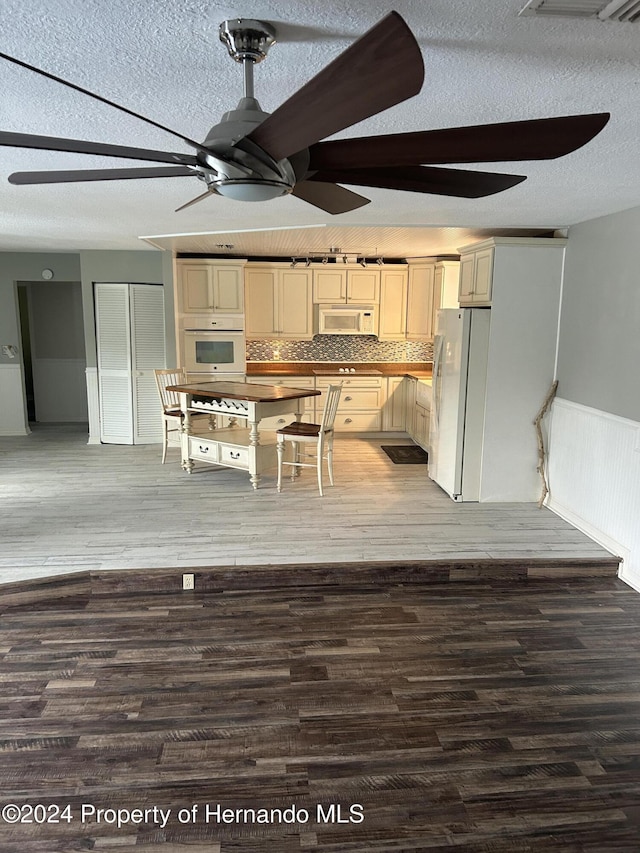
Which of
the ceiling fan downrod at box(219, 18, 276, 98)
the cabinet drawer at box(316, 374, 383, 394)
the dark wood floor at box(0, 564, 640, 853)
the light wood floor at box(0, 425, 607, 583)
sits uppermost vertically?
the ceiling fan downrod at box(219, 18, 276, 98)

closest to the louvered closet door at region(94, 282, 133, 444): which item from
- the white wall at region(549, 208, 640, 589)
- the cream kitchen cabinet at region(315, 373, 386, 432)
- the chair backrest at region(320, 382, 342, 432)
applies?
the cream kitchen cabinet at region(315, 373, 386, 432)

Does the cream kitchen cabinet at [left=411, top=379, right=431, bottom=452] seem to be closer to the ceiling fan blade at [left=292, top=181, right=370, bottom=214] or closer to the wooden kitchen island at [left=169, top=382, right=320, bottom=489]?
the wooden kitchen island at [left=169, top=382, right=320, bottom=489]

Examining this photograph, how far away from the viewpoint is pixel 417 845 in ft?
6.48

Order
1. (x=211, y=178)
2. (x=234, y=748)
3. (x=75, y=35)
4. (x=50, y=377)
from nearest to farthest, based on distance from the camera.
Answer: (x=211, y=178)
(x=75, y=35)
(x=234, y=748)
(x=50, y=377)

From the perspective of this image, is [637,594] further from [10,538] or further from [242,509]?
[10,538]

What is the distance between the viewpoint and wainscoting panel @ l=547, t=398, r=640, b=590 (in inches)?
155

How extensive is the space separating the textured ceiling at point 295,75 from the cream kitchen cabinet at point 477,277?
3.53 feet

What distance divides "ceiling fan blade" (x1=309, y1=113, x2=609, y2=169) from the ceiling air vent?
1.05ft

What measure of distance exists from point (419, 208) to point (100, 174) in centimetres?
292

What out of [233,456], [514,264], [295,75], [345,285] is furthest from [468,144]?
[345,285]

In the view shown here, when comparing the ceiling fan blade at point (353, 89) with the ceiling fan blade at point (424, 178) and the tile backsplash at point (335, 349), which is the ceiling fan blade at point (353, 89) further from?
the tile backsplash at point (335, 349)

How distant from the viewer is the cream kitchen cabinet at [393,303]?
7.62 meters

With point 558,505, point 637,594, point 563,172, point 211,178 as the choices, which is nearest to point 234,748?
point 211,178

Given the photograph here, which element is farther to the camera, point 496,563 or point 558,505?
point 558,505
